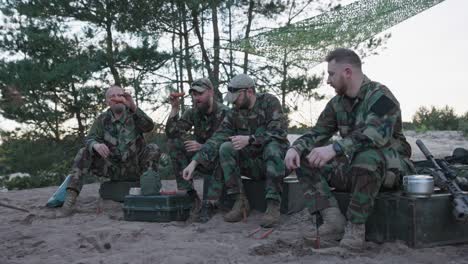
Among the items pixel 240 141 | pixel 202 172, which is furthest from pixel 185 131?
pixel 240 141

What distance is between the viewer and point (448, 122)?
15.3 meters

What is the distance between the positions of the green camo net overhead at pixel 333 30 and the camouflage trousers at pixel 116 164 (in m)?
3.12

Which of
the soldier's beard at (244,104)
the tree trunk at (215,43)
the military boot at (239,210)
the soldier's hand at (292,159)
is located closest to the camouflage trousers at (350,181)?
the soldier's hand at (292,159)

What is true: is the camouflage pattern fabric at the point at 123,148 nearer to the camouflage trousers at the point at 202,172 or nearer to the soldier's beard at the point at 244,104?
the camouflage trousers at the point at 202,172

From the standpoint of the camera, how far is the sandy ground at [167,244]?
138 inches

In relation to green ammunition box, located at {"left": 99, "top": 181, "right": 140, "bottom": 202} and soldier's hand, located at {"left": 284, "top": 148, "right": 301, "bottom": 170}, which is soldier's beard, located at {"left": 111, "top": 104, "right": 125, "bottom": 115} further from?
soldier's hand, located at {"left": 284, "top": 148, "right": 301, "bottom": 170}

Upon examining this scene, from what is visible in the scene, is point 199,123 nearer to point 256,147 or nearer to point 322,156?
point 256,147

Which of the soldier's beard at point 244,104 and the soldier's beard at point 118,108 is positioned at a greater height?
the soldier's beard at point 118,108

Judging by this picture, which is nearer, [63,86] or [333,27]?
[333,27]

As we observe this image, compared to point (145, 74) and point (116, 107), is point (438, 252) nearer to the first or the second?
point (116, 107)

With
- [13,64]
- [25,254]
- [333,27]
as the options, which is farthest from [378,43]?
[25,254]

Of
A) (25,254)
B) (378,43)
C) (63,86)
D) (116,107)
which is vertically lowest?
(25,254)

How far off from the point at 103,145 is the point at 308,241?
2528 mm

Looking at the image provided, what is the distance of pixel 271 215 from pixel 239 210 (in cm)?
45
